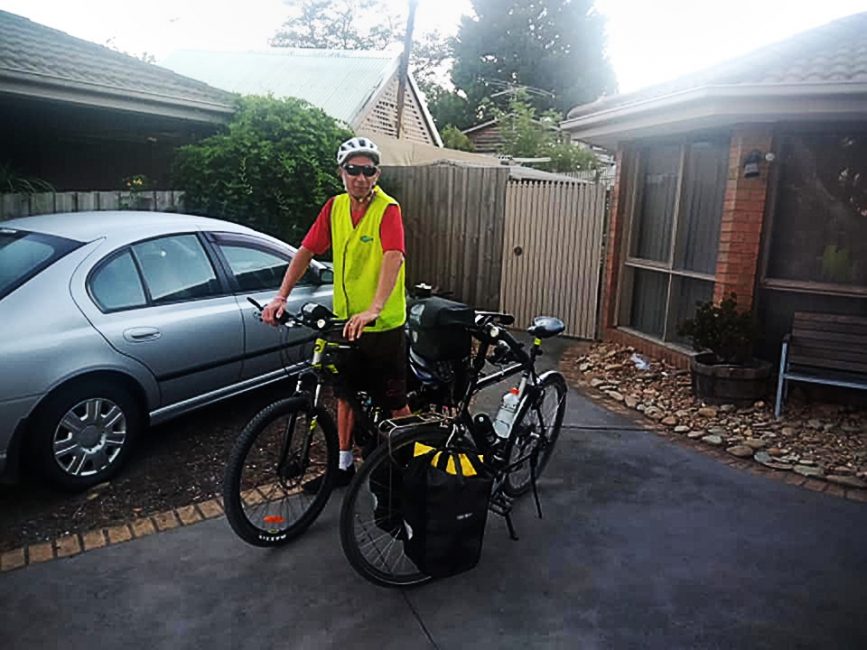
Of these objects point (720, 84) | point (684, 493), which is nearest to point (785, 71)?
point (720, 84)

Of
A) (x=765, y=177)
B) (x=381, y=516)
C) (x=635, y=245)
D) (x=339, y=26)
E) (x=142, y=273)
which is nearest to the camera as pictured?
(x=381, y=516)

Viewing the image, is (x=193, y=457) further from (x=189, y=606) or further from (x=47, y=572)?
(x=189, y=606)

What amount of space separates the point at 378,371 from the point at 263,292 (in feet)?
5.49

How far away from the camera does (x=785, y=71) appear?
203 inches

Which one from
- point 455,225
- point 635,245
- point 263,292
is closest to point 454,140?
point 455,225

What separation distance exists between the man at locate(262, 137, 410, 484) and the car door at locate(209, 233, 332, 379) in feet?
3.99

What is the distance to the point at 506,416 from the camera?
3340 millimetres

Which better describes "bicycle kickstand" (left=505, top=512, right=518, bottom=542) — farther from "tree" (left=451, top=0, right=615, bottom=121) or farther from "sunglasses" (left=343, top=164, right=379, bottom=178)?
"tree" (left=451, top=0, right=615, bottom=121)

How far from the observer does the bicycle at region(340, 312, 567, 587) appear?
2680mm

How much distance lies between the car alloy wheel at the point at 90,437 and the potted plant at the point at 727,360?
4240 millimetres

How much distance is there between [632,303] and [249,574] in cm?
542

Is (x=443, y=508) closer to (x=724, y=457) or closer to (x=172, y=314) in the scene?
(x=172, y=314)

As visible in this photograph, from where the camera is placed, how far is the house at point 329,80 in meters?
14.9

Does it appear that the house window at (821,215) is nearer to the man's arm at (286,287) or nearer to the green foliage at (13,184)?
the man's arm at (286,287)
